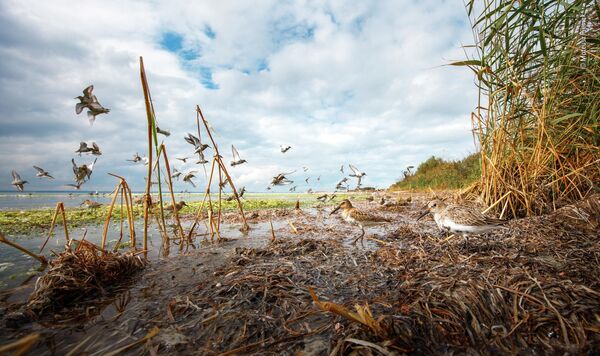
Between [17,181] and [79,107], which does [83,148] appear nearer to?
[79,107]

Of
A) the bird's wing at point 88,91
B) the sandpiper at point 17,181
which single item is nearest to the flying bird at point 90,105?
the bird's wing at point 88,91

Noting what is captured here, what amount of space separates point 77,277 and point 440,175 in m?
26.4

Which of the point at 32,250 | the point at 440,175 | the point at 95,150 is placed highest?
the point at 440,175

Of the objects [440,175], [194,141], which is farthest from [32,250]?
[440,175]

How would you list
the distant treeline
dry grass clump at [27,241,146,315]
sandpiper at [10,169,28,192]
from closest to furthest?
dry grass clump at [27,241,146,315]
sandpiper at [10,169,28,192]
the distant treeline

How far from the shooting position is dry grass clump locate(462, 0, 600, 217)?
14.7 ft

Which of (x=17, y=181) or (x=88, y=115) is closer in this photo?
(x=88, y=115)

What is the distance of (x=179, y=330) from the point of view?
6.73 feet

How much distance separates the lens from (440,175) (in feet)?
79.1

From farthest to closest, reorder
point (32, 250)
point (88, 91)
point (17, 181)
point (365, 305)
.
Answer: point (17, 181), point (32, 250), point (88, 91), point (365, 305)

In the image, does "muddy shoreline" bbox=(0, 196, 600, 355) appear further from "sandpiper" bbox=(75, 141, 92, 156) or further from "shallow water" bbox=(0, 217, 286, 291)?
"sandpiper" bbox=(75, 141, 92, 156)

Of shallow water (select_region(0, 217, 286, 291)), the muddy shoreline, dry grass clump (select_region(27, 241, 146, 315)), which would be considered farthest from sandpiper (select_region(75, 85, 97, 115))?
the muddy shoreline

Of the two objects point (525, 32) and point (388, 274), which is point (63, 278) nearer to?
point (388, 274)

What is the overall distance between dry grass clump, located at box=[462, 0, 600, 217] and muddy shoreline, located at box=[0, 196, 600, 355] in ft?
5.09
